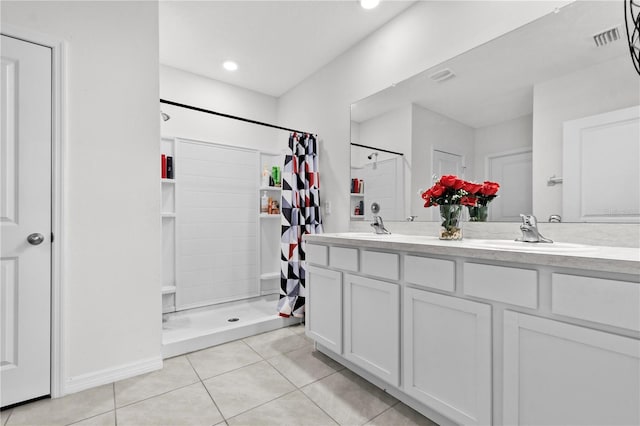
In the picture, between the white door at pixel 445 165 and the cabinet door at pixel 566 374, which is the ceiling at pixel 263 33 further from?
the cabinet door at pixel 566 374

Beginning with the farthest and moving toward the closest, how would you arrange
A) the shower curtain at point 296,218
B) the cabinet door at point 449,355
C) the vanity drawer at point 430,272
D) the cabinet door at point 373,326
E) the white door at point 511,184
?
the shower curtain at point 296,218 → the white door at point 511,184 → the cabinet door at point 373,326 → the vanity drawer at point 430,272 → the cabinet door at point 449,355

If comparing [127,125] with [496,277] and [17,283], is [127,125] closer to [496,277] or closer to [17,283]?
[17,283]

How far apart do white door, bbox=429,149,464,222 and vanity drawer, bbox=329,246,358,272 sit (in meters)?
0.71

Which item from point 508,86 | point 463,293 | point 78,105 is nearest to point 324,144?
point 508,86

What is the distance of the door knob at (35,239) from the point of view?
1597 mm

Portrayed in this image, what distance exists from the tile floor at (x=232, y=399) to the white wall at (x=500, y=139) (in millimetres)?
1456

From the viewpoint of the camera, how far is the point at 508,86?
68.1 inches

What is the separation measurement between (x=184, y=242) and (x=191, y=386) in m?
1.67

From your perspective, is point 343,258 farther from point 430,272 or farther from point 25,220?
point 25,220

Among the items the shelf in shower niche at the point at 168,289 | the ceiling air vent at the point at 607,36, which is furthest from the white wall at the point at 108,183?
the ceiling air vent at the point at 607,36

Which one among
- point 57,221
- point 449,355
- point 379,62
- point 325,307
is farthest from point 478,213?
point 57,221

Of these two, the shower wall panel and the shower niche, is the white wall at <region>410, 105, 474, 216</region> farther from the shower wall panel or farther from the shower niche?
the shower niche

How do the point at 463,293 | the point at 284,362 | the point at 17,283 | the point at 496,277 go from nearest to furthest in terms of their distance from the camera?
the point at 496,277 → the point at 463,293 → the point at 17,283 → the point at 284,362

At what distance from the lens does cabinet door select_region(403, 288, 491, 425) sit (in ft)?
3.84
